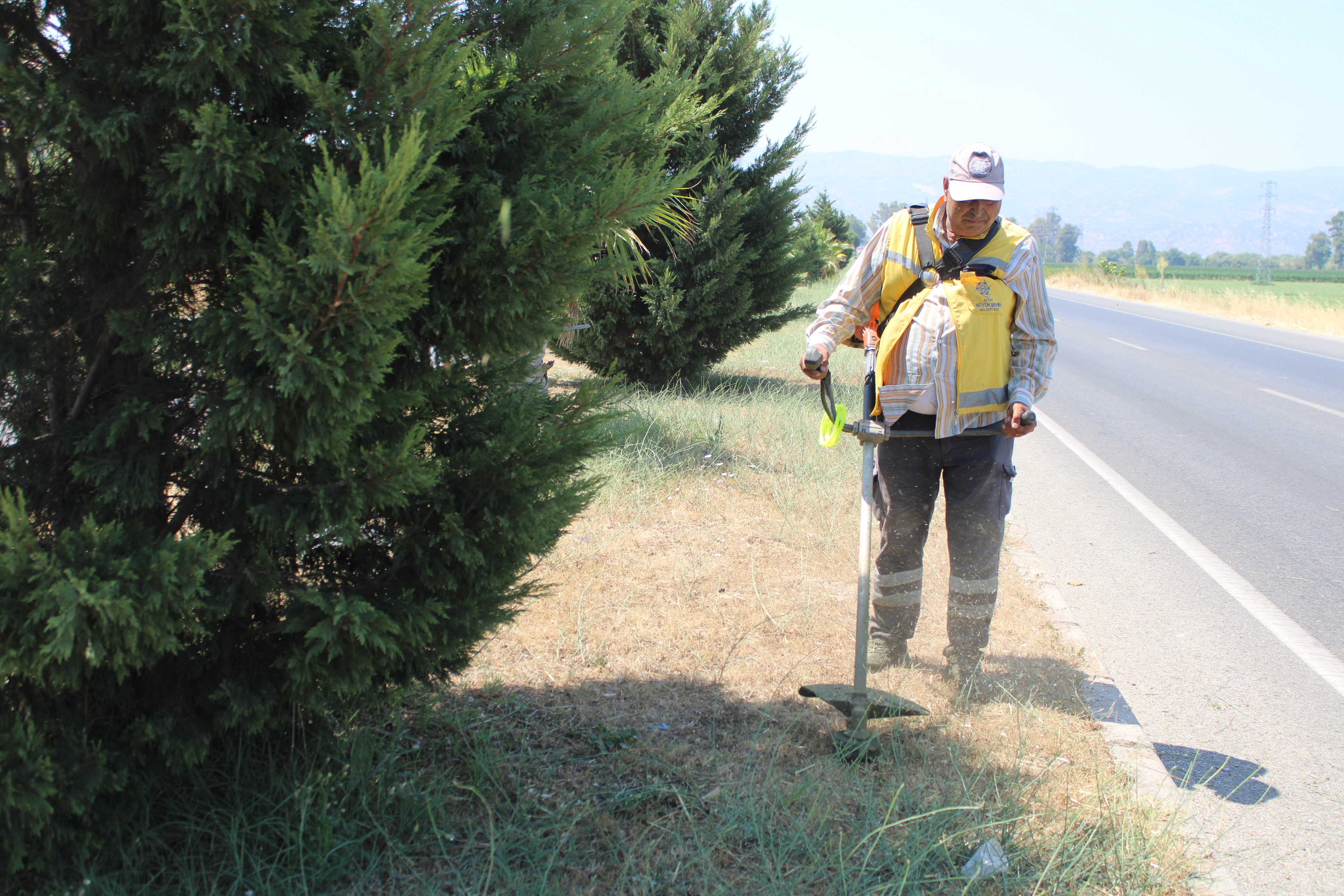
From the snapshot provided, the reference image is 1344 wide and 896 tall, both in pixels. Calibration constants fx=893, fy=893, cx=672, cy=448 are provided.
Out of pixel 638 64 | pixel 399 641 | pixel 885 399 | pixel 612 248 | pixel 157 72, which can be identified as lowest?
pixel 399 641

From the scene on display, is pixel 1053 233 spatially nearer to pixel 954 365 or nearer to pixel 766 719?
pixel 954 365

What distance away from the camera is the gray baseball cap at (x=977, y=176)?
321 cm

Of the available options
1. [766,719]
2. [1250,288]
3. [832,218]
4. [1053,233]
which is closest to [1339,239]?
[1053,233]

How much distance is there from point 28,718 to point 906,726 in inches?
103

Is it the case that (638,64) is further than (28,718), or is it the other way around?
(638,64)

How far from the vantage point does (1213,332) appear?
21234mm

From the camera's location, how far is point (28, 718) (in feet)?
5.96

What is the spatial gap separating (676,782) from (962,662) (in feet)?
5.04

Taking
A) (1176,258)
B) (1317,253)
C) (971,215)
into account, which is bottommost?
(971,215)

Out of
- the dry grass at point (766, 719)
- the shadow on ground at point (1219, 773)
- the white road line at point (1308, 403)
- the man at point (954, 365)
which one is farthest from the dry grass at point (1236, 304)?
the man at point (954, 365)

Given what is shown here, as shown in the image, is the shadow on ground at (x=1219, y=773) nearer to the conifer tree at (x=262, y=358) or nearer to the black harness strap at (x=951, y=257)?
the black harness strap at (x=951, y=257)

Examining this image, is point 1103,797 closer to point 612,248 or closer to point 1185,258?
point 612,248

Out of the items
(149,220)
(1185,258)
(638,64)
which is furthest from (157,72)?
(1185,258)

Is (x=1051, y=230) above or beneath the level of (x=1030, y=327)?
above
